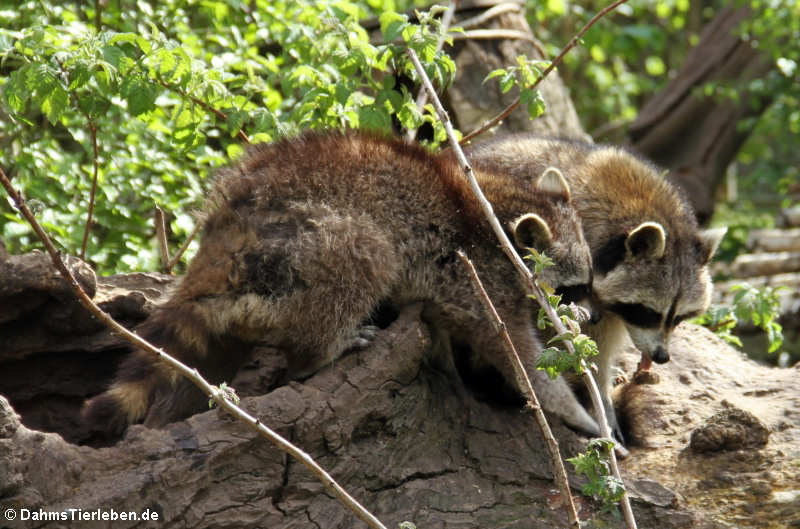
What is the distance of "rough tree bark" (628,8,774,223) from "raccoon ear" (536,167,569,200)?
270 inches

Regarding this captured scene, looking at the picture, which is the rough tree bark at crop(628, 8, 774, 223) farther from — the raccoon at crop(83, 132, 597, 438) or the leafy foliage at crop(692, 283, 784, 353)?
the raccoon at crop(83, 132, 597, 438)

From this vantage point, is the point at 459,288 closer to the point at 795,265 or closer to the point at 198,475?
the point at 198,475

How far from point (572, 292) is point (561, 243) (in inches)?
11.9

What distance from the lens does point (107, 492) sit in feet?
11.8

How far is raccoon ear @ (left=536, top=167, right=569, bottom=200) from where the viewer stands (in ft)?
18.3

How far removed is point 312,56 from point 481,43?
8.48ft

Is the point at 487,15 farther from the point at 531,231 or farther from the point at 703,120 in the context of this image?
the point at 703,120

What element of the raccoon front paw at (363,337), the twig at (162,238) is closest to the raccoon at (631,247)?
the raccoon front paw at (363,337)

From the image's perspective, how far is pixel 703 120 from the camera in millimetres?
12383

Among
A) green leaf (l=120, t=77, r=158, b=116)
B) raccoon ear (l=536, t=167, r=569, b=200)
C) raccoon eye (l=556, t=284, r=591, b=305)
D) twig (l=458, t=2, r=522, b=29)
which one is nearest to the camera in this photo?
green leaf (l=120, t=77, r=158, b=116)

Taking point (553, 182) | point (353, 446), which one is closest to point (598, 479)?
point (353, 446)

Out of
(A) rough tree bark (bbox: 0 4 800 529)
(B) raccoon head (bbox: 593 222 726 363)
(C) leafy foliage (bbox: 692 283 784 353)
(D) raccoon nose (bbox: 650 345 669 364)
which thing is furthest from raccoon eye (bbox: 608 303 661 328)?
(C) leafy foliage (bbox: 692 283 784 353)

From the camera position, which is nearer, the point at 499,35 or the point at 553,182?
A: the point at 553,182

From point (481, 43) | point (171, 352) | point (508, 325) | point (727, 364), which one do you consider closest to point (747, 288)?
point (727, 364)
